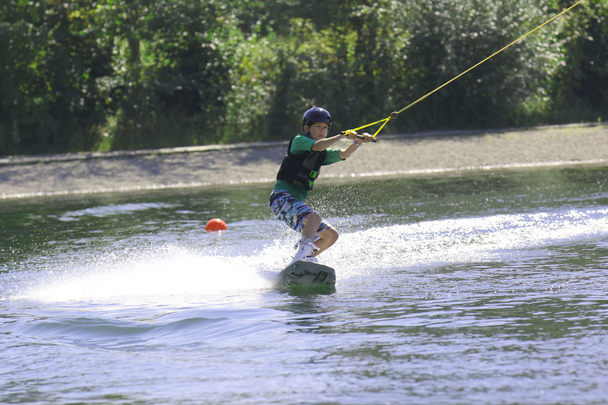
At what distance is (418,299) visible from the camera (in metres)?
5.49

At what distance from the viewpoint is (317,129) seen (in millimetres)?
6762

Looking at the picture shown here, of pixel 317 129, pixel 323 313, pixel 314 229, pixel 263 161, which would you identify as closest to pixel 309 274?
pixel 314 229

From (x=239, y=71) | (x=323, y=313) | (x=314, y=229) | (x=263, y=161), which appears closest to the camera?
(x=323, y=313)

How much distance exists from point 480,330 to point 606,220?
492 cm

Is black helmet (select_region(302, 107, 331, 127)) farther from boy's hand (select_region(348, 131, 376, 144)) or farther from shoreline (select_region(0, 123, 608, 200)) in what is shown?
shoreline (select_region(0, 123, 608, 200))

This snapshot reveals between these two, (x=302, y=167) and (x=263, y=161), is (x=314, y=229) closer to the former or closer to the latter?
(x=302, y=167)

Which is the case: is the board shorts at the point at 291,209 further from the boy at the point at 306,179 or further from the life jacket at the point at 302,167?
the life jacket at the point at 302,167

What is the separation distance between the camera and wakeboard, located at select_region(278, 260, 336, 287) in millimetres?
6191

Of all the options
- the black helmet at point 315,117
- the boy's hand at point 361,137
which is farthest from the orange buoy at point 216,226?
the boy's hand at point 361,137

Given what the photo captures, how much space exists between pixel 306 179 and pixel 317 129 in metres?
0.45

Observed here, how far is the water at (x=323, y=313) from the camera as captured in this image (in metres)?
3.81

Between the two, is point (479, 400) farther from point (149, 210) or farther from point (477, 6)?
point (477, 6)

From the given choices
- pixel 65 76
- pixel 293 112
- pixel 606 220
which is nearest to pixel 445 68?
pixel 293 112

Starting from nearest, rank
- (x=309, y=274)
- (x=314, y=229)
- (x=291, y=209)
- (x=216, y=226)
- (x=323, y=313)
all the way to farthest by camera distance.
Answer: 1. (x=323, y=313)
2. (x=309, y=274)
3. (x=314, y=229)
4. (x=291, y=209)
5. (x=216, y=226)
